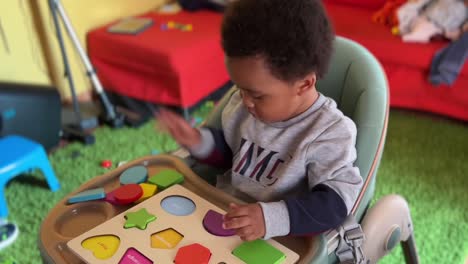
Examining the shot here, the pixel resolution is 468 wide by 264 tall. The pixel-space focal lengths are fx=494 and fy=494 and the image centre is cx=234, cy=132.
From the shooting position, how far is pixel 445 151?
6.31ft

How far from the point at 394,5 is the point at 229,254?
190 cm

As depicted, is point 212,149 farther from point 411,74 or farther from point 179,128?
point 411,74

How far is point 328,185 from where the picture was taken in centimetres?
80

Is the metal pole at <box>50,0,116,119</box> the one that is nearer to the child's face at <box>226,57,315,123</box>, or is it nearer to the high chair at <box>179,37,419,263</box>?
the high chair at <box>179,37,419,263</box>

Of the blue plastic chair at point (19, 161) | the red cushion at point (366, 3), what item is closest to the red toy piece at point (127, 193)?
the blue plastic chair at point (19, 161)

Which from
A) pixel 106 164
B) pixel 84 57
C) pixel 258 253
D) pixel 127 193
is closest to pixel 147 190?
pixel 127 193

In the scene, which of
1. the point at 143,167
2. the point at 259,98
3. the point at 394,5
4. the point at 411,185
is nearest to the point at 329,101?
the point at 259,98

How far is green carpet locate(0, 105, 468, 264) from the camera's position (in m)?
1.50

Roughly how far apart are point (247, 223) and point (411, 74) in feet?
5.08

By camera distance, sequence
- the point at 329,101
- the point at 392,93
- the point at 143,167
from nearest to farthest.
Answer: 1. the point at 329,101
2. the point at 143,167
3. the point at 392,93

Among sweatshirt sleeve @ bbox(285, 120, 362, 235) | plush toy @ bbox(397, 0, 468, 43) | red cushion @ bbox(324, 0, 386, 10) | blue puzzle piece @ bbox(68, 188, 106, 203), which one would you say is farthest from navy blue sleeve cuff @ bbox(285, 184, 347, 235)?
red cushion @ bbox(324, 0, 386, 10)

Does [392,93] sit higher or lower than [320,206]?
lower

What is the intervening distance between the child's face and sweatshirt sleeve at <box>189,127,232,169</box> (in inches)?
5.6

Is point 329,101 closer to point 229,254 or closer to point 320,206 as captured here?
point 320,206
